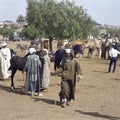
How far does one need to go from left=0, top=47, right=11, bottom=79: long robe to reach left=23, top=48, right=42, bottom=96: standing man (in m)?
3.44

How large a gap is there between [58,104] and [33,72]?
68.5 inches

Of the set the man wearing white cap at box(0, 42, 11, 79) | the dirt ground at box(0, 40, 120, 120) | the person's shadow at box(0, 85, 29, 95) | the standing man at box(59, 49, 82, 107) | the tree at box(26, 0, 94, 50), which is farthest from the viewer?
the tree at box(26, 0, 94, 50)

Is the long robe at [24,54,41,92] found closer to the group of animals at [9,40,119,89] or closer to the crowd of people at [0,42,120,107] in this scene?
the crowd of people at [0,42,120,107]

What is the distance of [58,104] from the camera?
12.2 metres

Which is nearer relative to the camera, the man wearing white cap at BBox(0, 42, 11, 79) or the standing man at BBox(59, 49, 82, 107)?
the standing man at BBox(59, 49, 82, 107)

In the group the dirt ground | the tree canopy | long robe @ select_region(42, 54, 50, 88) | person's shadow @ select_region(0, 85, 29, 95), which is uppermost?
Answer: the tree canopy

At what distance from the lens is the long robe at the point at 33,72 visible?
13.4 m

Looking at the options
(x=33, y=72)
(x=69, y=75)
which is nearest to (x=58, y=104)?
(x=69, y=75)

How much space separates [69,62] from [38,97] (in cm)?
226

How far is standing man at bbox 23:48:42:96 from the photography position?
13359mm

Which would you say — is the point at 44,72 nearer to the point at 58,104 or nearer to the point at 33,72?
the point at 33,72

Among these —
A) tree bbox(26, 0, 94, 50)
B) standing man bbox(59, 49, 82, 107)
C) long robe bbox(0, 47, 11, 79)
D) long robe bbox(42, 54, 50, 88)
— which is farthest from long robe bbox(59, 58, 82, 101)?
tree bbox(26, 0, 94, 50)

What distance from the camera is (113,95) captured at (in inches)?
562

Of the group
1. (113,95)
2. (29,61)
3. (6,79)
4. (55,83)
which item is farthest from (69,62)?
(6,79)
